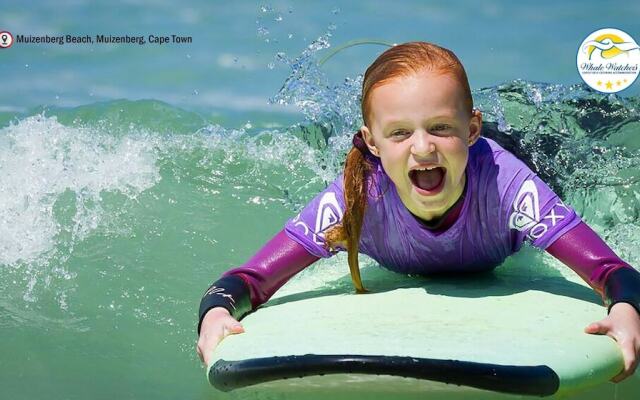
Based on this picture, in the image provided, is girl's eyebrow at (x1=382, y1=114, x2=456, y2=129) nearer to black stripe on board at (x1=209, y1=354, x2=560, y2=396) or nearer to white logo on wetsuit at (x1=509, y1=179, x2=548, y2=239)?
white logo on wetsuit at (x1=509, y1=179, x2=548, y2=239)

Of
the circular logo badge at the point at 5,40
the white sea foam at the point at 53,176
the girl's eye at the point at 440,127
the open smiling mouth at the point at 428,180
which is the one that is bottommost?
the open smiling mouth at the point at 428,180

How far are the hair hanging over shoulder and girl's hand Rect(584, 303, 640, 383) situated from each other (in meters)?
0.56

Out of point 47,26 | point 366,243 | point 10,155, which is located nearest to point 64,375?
point 366,243

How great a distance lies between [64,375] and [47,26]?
18.3ft

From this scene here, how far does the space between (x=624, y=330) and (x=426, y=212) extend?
1.79 feet

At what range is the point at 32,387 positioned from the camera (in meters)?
2.29

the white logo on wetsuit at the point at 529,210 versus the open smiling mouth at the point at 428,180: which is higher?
the open smiling mouth at the point at 428,180

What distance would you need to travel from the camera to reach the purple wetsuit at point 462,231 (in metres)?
2.15

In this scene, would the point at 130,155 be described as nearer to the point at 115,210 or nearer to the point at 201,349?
the point at 115,210

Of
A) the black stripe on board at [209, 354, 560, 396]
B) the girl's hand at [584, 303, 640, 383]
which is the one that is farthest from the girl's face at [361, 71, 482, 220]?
the black stripe on board at [209, 354, 560, 396]

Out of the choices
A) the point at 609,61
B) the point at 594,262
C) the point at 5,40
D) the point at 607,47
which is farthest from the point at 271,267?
the point at 5,40

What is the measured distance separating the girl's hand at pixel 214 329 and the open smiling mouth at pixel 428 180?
0.51 metres

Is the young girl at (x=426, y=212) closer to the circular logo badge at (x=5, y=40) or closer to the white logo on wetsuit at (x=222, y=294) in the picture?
the white logo on wetsuit at (x=222, y=294)

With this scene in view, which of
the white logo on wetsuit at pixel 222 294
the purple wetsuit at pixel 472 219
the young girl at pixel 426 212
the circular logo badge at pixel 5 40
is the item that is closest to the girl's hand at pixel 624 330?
the young girl at pixel 426 212
